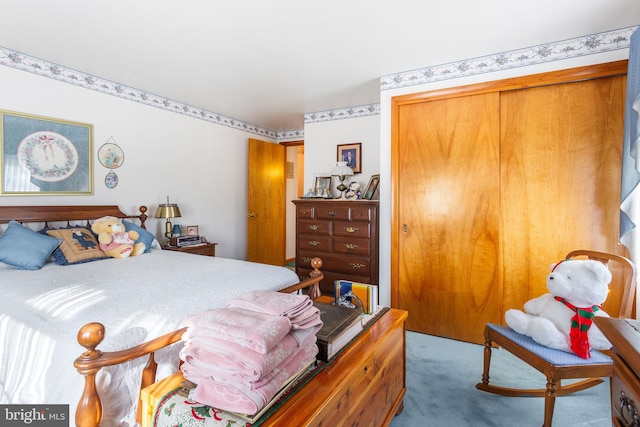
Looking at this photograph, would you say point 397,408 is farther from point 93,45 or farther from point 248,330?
point 93,45

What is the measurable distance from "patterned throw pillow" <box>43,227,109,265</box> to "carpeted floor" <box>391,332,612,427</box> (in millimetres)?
2479

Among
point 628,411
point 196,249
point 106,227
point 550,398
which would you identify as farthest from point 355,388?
point 196,249

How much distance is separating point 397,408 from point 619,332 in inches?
47.0

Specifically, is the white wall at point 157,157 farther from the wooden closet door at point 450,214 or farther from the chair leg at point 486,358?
the chair leg at point 486,358

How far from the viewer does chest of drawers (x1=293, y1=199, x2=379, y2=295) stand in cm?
315

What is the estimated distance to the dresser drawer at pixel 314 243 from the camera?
135 inches

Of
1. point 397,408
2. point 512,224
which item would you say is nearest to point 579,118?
point 512,224

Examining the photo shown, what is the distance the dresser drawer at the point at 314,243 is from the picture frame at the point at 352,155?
1053mm

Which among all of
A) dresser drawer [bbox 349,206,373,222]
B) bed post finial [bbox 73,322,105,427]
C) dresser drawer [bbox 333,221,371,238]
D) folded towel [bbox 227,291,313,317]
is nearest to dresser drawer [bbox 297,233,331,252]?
dresser drawer [bbox 333,221,371,238]

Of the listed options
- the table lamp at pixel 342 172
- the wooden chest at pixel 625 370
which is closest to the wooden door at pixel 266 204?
the table lamp at pixel 342 172

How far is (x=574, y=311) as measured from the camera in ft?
5.54

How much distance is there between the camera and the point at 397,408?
1.70 meters

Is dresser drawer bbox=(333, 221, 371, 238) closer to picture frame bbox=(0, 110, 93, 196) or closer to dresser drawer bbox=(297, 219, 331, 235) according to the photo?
dresser drawer bbox=(297, 219, 331, 235)

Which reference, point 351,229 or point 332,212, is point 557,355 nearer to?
point 351,229
